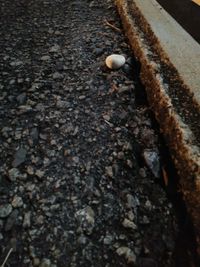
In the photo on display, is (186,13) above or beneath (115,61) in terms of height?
above

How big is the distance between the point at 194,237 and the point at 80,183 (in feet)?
1.41

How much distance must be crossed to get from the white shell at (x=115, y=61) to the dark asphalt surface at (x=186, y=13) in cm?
42

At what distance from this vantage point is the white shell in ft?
5.14

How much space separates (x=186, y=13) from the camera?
1.92 m

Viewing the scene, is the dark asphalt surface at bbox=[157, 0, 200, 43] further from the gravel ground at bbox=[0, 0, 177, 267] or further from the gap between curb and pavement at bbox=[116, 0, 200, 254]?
the gravel ground at bbox=[0, 0, 177, 267]

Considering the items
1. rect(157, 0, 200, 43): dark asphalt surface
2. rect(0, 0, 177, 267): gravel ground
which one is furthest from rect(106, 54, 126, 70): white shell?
rect(157, 0, 200, 43): dark asphalt surface

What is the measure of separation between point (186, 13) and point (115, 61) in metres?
0.73

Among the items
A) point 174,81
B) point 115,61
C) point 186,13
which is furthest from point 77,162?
point 186,13

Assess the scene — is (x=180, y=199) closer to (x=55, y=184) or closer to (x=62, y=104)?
(x=55, y=184)

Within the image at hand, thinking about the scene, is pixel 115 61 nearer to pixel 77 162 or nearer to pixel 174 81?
pixel 174 81

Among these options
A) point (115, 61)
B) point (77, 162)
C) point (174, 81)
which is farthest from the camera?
point (115, 61)

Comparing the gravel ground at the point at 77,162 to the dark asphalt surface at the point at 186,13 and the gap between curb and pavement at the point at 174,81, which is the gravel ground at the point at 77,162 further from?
the dark asphalt surface at the point at 186,13

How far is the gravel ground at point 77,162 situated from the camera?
93 centimetres

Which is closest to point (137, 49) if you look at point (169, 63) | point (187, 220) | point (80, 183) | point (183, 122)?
point (169, 63)
